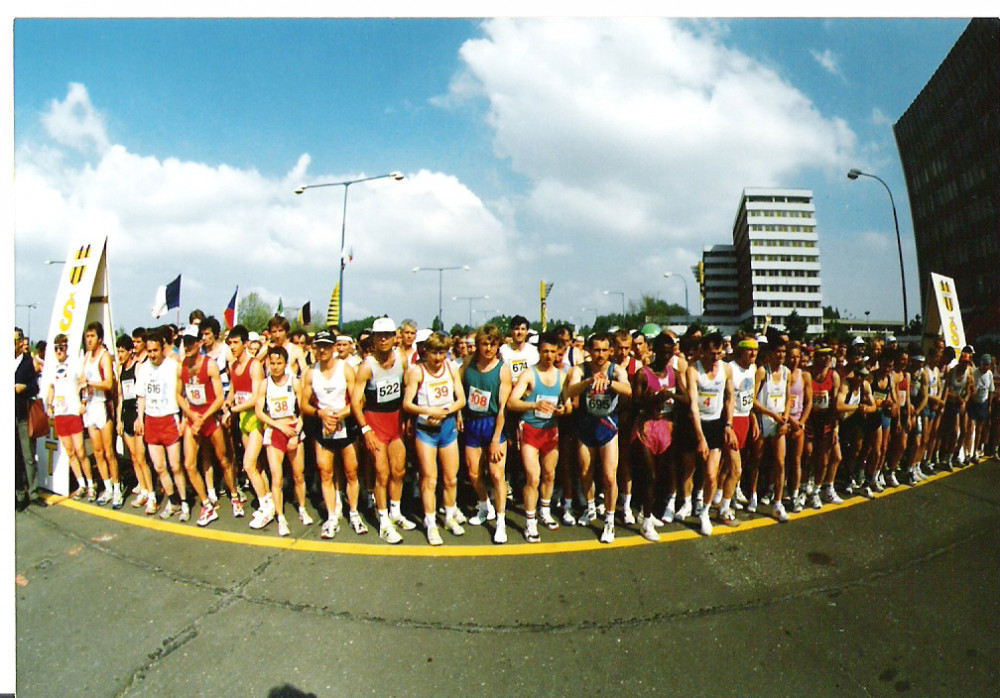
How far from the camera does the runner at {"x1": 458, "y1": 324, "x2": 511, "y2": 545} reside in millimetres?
3689

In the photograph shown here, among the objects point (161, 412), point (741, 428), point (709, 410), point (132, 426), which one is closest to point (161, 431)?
point (161, 412)

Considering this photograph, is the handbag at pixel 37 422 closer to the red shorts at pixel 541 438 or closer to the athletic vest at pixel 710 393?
the red shorts at pixel 541 438

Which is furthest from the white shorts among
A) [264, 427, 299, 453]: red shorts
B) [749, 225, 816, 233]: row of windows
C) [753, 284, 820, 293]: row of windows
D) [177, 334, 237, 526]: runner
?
[753, 284, 820, 293]: row of windows

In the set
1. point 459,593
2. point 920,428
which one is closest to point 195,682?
point 459,593

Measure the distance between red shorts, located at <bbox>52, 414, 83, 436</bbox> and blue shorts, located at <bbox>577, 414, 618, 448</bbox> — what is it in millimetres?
4499

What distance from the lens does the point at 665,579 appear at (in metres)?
2.84

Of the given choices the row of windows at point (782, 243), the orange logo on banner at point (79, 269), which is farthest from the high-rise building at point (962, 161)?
the orange logo on banner at point (79, 269)

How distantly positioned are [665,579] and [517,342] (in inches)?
108

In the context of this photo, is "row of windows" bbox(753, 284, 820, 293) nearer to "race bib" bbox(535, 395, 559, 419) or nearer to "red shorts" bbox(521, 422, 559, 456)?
"race bib" bbox(535, 395, 559, 419)

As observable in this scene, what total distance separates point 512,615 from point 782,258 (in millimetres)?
3457

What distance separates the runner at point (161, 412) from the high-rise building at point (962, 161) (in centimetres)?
598

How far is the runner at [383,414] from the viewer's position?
359 centimetres

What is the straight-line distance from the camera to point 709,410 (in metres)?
3.73

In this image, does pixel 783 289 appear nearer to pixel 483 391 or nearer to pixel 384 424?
pixel 483 391
